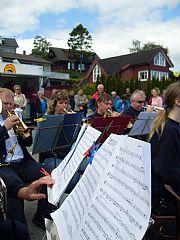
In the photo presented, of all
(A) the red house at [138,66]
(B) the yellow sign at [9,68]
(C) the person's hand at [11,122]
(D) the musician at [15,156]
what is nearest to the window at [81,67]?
(A) the red house at [138,66]

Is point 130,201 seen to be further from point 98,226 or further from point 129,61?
point 129,61

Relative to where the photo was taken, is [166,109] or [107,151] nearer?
[107,151]

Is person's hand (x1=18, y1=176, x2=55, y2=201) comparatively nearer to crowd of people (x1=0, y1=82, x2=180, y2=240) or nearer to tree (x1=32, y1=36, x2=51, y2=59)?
crowd of people (x1=0, y1=82, x2=180, y2=240)

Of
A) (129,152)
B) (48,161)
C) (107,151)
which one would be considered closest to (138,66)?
(48,161)

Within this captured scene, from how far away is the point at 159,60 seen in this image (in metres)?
41.7

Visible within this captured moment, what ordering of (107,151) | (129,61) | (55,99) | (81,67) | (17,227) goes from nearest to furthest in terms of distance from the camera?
(107,151)
(17,227)
(55,99)
(129,61)
(81,67)

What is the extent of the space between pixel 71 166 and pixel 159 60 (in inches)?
1663

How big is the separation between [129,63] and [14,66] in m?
32.8

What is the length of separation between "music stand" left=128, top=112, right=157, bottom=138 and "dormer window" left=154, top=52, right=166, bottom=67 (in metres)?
38.7

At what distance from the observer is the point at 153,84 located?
2688cm

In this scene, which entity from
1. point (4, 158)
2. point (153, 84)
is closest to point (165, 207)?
point (4, 158)

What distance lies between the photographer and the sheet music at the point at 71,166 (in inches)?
53.7

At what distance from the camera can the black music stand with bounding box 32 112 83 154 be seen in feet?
10.1

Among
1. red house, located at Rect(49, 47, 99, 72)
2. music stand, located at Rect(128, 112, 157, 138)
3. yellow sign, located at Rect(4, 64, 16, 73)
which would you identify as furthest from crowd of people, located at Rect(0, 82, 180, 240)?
red house, located at Rect(49, 47, 99, 72)
